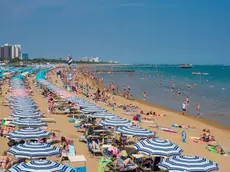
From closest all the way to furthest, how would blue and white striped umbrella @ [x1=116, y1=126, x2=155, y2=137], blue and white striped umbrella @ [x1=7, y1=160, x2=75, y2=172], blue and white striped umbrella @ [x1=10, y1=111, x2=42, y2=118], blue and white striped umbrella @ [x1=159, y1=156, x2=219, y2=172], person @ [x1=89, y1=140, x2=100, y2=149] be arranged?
blue and white striped umbrella @ [x1=7, y1=160, x2=75, y2=172] < blue and white striped umbrella @ [x1=159, y1=156, x2=219, y2=172] < person @ [x1=89, y1=140, x2=100, y2=149] < blue and white striped umbrella @ [x1=116, y1=126, x2=155, y2=137] < blue and white striped umbrella @ [x1=10, y1=111, x2=42, y2=118]

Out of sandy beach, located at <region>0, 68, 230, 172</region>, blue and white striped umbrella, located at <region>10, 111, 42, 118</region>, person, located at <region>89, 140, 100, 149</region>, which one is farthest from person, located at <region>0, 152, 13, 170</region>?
blue and white striped umbrella, located at <region>10, 111, 42, 118</region>

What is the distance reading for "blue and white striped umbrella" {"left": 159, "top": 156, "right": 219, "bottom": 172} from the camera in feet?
27.8

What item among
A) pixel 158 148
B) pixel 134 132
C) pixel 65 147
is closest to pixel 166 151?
pixel 158 148

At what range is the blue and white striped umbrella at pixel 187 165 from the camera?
846cm

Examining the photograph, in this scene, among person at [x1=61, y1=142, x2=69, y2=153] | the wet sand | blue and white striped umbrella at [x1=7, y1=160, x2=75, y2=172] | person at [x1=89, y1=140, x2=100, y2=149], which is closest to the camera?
blue and white striped umbrella at [x1=7, y1=160, x2=75, y2=172]

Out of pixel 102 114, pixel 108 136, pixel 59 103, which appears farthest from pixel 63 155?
pixel 59 103

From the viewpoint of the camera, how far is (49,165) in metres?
7.71

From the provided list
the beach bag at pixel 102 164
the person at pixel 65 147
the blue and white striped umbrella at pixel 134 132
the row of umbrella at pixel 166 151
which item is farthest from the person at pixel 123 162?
the person at pixel 65 147

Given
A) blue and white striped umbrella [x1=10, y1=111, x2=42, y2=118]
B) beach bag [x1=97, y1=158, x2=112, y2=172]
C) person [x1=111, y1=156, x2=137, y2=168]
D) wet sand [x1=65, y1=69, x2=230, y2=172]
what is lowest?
wet sand [x1=65, y1=69, x2=230, y2=172]

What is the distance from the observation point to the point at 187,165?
28.0 ft

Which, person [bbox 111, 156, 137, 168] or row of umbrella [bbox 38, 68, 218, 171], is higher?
row of umbrella [bbox 38, 68, 218, 171]

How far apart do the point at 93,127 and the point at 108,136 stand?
1.15 meters

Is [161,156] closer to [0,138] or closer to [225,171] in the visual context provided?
[225,171]

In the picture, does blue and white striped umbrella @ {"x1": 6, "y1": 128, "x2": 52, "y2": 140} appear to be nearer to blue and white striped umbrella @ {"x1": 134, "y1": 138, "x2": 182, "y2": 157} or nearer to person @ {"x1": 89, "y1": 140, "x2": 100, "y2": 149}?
person @ {"x1": 89, "y1": 140, "x2": 100, "y2": 149}
